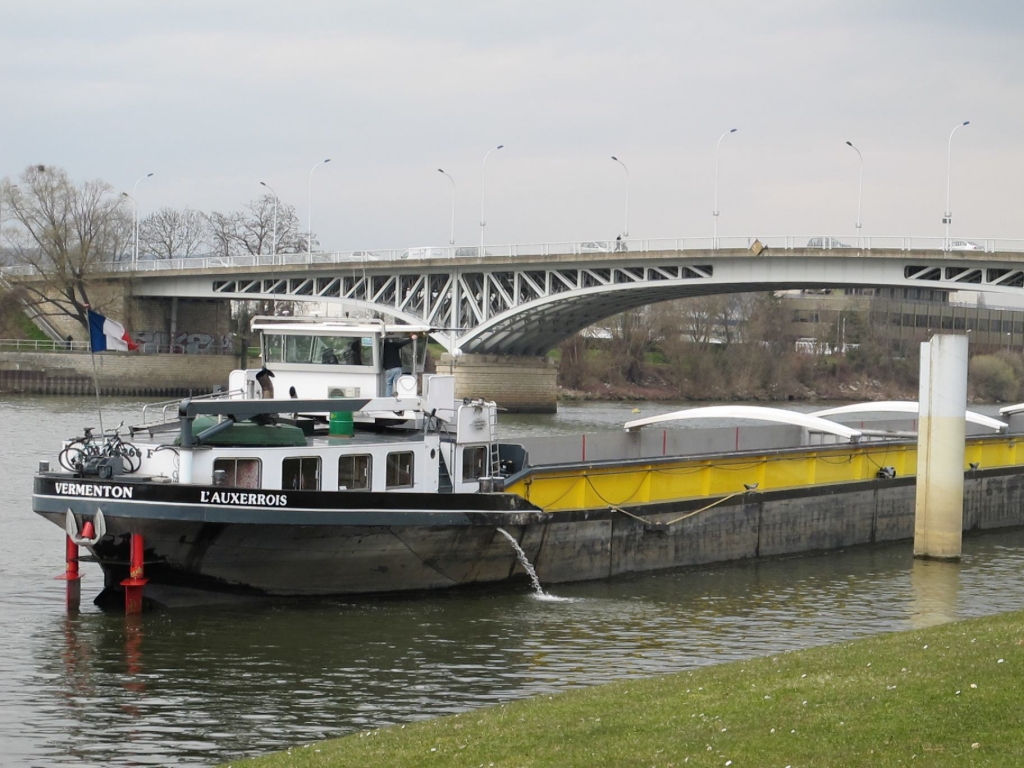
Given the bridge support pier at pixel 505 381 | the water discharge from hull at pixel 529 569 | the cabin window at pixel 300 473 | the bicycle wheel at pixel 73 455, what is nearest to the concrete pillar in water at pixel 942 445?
the water discharge from hull at pixel 529 569

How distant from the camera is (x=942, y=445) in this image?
25.9 metres

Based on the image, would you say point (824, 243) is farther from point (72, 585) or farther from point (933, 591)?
point (72, 585)

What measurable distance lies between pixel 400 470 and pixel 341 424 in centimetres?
116

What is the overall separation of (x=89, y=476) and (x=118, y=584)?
164 centimetres

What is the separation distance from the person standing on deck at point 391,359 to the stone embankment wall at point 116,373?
56.4 meters

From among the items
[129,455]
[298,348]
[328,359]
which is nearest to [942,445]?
[328,359]

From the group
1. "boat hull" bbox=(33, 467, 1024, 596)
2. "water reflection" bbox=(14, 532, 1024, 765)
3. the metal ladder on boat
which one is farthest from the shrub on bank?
the metal ladder on boat

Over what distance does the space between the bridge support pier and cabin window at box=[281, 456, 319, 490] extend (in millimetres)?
54695

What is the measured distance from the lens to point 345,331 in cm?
2244

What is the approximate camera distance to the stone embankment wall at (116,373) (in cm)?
7650

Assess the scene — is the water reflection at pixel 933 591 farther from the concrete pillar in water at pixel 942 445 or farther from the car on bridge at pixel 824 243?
the car on bridge at pixel 824 243

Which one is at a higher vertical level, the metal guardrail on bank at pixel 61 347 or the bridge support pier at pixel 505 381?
the metal guardrail on bank at pixel 61 347

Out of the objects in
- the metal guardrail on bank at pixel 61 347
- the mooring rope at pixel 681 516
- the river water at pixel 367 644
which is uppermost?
the metal guardrail on bank at pixel 61 347

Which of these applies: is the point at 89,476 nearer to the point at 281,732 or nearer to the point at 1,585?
the point at 1,585
